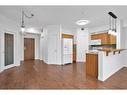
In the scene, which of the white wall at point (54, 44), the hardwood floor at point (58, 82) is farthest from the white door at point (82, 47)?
the hardwood floor at point (58, 82)

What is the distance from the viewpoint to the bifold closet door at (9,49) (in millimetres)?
5627

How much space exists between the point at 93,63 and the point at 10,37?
4440mm

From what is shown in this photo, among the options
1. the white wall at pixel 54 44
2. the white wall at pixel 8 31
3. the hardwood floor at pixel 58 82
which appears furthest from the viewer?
the white wall at pixel 54 44

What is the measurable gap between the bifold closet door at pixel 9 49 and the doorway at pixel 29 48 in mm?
3523

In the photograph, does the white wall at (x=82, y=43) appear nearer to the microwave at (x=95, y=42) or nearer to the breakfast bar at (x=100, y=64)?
the microwave at (x=95, y=42)

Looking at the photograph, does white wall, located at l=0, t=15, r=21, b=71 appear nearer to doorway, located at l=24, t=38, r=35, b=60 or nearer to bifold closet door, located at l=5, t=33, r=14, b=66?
bifold closet door, located at l=5, t=33, r=14, b=66

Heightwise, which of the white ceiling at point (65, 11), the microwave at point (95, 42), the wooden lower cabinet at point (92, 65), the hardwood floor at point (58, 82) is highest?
the white ceiling at point (65, 11)

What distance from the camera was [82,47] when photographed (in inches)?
332

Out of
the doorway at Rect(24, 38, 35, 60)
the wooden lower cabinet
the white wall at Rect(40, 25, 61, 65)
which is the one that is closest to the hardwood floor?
the wooden lower cabinet

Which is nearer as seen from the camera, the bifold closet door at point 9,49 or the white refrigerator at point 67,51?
the bifold closet door at point 9,49

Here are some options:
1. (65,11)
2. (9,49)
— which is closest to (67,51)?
(65,11)

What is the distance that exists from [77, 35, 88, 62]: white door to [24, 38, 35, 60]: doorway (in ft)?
13.6

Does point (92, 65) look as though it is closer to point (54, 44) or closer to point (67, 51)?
point (67, 51)
